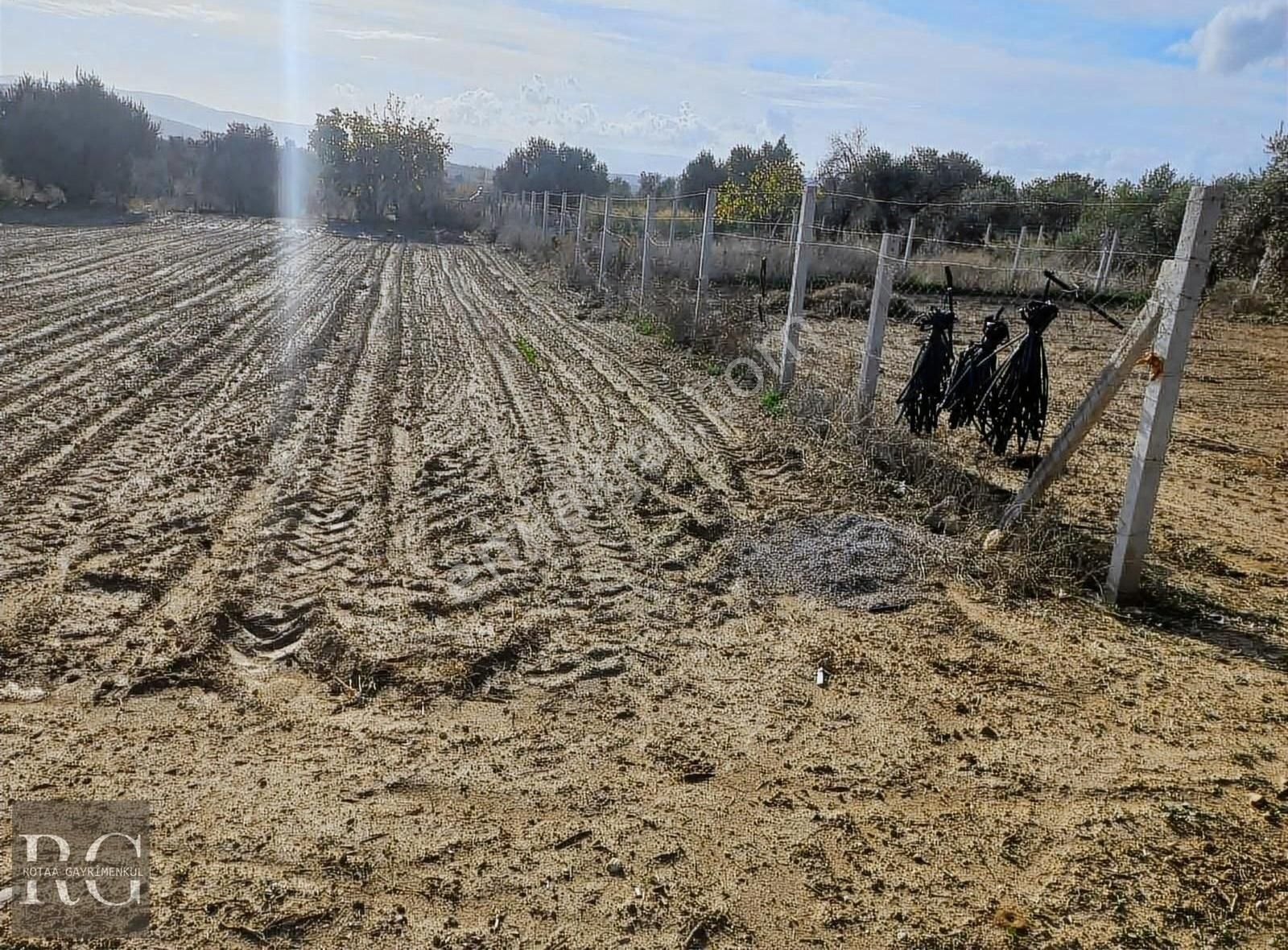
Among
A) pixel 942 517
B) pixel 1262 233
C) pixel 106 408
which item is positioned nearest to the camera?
pixel 942 517

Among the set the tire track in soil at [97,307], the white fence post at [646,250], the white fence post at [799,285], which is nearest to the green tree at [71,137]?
the tire track in soil at [97,307]

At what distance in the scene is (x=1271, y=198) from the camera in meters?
16.8

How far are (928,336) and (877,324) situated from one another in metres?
6.77

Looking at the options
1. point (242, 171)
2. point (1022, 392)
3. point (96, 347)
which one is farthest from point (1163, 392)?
point (242, 171)

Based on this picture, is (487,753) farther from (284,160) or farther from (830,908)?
(284,160)

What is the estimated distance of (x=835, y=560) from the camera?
201 inches

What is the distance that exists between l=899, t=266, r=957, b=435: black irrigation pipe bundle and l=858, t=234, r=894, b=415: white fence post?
20.6 inches

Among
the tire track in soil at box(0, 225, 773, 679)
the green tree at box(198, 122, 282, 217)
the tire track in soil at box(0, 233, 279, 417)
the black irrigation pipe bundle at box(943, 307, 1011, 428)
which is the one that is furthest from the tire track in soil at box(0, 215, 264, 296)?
the green tree at box(198, 122, 282, 217)

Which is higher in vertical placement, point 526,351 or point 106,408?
point 526,351

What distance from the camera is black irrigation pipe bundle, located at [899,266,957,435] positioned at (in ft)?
20.2

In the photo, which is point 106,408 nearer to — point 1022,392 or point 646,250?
point 1022,392

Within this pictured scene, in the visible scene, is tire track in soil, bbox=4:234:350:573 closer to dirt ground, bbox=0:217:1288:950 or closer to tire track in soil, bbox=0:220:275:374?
dirt ground, bbox=0:217:1288:950

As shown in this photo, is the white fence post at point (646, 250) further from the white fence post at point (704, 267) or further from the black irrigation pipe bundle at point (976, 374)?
the black irrigation pipe bundle at point (976, 374)

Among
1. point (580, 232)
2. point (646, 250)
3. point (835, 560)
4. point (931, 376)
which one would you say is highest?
point (580, 232)
